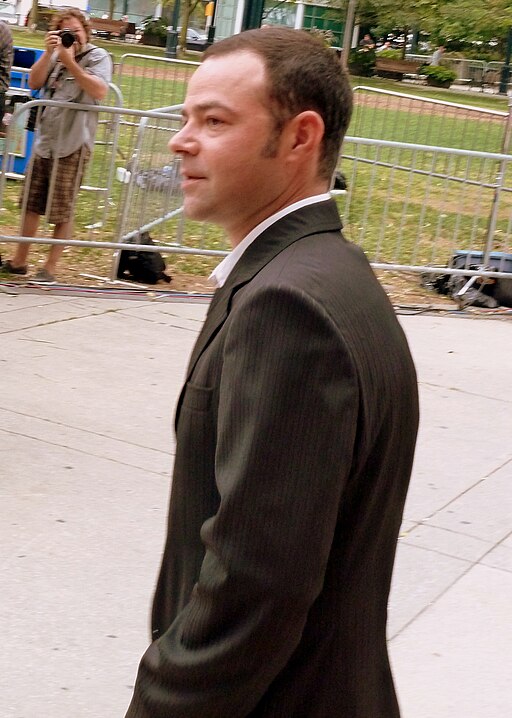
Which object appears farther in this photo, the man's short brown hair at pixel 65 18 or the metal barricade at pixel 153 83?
the metal barricade at pixel 153 83

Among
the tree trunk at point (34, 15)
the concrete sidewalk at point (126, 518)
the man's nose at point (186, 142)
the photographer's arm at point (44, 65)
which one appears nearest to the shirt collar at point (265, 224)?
the man's nose at point (186, 142)

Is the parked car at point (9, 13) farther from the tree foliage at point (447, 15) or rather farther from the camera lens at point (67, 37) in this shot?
the camera lens at point (67, 37)

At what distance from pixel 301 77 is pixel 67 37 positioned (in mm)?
6673

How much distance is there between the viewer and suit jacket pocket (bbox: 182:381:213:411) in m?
1.41

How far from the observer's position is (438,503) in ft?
16.3

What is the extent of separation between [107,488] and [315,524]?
346 centimetres

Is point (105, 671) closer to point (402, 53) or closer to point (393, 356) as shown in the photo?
point (393, 356)

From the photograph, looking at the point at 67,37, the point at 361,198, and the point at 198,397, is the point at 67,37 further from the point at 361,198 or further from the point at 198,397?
the point at 198,397

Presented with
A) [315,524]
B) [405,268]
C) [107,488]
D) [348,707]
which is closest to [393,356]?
[315,524]

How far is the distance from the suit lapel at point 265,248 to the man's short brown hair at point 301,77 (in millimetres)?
73

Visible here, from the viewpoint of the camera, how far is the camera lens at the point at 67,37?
7.69m

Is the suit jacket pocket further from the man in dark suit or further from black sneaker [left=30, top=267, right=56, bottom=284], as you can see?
black sneaker [left=30, top=267, right=56, bottom=284]

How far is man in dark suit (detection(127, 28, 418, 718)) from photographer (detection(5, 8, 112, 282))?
6.65 meters

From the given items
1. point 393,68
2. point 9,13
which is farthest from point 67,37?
point 9,13
